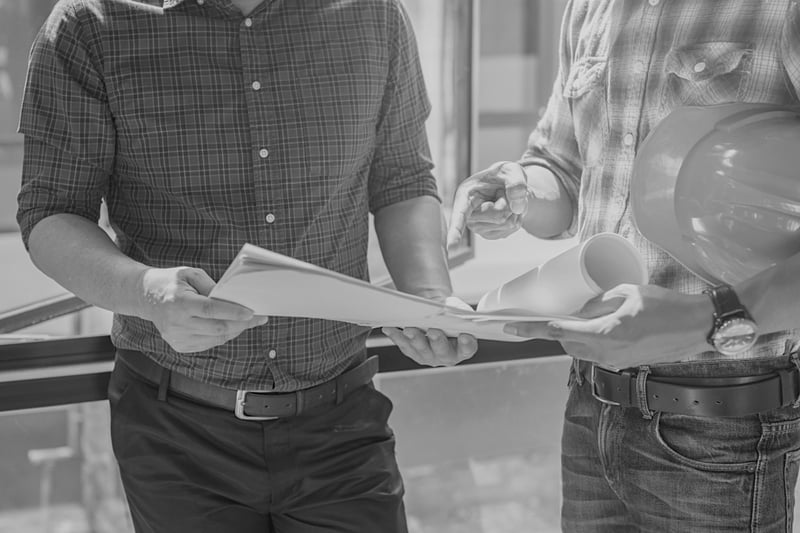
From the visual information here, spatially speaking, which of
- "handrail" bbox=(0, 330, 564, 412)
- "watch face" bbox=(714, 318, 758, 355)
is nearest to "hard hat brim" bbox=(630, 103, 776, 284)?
"watch face" bbox=(714, 318, 758, 355)

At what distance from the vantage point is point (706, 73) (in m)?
1.22

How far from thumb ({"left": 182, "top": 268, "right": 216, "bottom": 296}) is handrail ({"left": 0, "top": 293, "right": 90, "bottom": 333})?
82cm

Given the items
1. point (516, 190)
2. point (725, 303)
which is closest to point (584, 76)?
point (516, 190)

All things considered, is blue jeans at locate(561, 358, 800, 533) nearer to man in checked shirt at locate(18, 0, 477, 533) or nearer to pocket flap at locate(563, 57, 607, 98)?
man in checked shirt at locate(18, 0, 477, 533)

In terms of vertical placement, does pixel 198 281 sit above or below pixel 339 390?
above

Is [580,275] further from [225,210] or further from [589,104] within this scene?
[225,210]

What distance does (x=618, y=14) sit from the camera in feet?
4.42

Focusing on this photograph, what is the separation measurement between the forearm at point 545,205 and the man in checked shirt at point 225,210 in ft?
0.62

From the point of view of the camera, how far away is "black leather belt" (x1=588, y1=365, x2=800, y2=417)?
1.22m

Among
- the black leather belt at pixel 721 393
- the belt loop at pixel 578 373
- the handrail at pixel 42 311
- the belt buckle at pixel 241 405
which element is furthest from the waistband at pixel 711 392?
the handrail at pixel 42 311

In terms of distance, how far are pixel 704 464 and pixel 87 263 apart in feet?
3.00

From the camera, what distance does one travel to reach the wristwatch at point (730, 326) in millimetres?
1072

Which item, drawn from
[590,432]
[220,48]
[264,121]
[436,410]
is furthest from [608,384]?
[436,410]

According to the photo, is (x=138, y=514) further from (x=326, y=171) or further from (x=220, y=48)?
(x=220, y=48)
